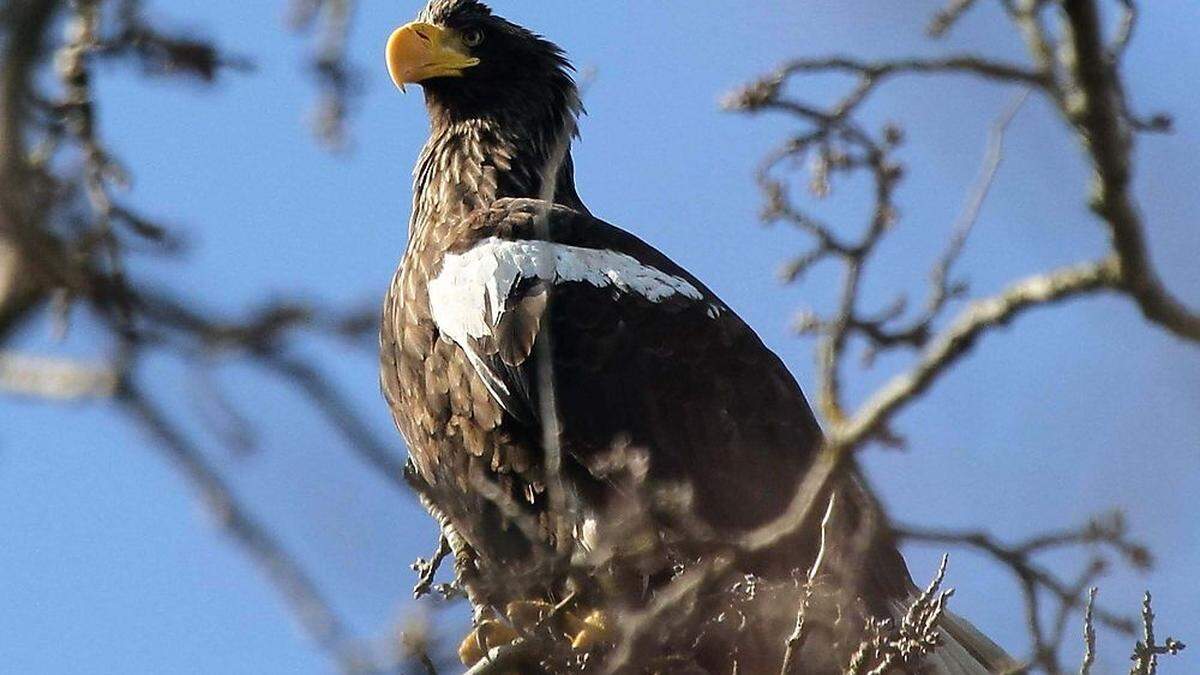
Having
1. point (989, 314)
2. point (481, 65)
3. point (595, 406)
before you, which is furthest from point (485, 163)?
point (989, 314)

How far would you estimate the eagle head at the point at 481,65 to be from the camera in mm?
6051

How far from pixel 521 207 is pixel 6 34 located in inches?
148

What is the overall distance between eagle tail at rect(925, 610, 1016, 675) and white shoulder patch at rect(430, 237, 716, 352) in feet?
3.81

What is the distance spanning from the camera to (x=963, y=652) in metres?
4.40

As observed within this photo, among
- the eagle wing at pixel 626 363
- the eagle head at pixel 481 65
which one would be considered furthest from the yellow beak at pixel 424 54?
the eagle wing at pixel 626 363

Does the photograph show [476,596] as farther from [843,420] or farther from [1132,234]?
[1132,234]

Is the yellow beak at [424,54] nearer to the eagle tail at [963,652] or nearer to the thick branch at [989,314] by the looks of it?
the eagle tail at [963,652]

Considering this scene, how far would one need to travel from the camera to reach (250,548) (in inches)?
63.1

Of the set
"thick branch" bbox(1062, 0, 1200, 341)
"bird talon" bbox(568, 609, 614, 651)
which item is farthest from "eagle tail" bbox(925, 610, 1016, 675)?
"thick branch" bbox(1062, 0, 1200, 341)

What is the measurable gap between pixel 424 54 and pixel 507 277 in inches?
63.4

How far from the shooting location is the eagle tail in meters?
4.31

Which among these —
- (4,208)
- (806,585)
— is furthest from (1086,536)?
(4,208)

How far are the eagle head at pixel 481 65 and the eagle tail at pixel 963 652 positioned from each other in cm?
256

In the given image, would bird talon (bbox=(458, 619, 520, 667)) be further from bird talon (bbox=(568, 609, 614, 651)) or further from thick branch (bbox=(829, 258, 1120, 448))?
thick branch (bbox=(829, 258, 1120, 448))
